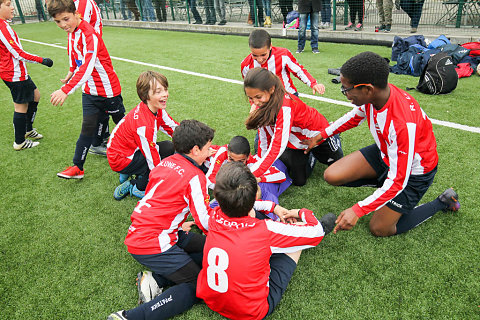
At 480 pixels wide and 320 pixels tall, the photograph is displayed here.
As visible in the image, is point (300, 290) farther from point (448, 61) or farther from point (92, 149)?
point (448, 61)

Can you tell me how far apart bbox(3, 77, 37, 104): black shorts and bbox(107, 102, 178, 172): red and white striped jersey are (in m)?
2.17

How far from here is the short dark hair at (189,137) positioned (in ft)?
8.34

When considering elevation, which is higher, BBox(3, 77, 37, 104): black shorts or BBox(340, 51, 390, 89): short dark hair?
BBox(340, 51, 390, 89): short dark hair

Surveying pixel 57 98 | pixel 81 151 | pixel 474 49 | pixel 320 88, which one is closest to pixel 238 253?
pixel 320 88

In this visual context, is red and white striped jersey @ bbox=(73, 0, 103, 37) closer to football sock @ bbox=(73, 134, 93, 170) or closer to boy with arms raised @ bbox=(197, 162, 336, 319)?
football sock @ bbox=(73, 134, 93, 170)

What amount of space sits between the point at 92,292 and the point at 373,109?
257 cm

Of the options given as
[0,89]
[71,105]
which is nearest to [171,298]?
[71,105]

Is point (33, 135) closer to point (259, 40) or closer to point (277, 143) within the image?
point (259, 40)

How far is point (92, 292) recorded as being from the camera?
2576 mm

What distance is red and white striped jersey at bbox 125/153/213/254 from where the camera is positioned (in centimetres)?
239

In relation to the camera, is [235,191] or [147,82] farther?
[147,82]

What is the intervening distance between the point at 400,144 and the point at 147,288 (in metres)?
2.08

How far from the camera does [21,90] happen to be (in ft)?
15.4

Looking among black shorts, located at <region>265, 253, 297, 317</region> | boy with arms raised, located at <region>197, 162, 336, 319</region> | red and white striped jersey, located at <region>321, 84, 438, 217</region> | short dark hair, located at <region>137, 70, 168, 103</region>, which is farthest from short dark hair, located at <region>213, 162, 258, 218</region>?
short dark hair, located at <region>137, 70, 168, 103</region>
